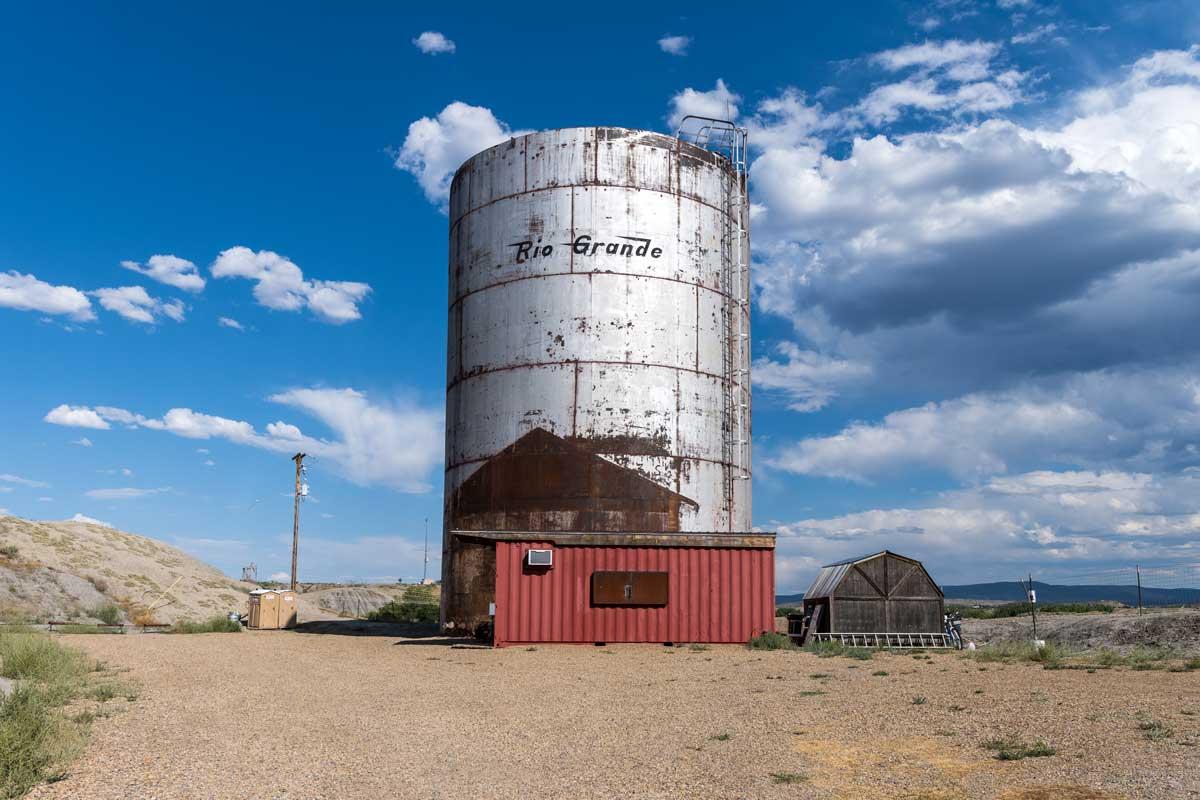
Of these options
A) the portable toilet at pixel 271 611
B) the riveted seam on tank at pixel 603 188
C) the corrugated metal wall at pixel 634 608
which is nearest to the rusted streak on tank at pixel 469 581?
the corrugated metal wall at pixel 634 608

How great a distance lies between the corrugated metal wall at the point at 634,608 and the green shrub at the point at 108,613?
2437cm

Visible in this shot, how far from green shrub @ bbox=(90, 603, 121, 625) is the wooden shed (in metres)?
30.5

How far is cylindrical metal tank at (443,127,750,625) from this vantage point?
97.5 feet

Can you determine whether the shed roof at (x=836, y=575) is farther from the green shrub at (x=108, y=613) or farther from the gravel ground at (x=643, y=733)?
the green shrub at (x=108, y=613)

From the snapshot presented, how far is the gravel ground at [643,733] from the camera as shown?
9391 millimetres

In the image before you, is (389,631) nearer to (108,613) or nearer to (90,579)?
(108,613)

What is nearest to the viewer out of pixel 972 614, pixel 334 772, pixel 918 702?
pixel 334 772

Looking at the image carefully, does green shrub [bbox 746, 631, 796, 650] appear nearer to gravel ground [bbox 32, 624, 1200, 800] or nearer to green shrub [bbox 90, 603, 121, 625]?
gravel ground [bbox 32, 624, 1200, 800]

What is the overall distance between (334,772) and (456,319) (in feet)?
81.5

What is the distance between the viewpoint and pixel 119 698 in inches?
612

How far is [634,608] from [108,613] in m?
27.8

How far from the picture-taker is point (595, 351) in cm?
2994

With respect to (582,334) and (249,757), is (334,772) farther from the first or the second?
(582,334)

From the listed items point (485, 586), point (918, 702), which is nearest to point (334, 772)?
point (918, 702)
